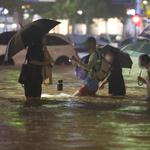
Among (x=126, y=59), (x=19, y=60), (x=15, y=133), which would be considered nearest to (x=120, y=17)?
(x=19, y=60)

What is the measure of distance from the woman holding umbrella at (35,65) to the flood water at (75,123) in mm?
279

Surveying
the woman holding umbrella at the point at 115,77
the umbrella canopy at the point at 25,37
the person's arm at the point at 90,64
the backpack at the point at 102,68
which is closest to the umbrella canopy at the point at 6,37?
the woman holding umbrella at the point at 115,77

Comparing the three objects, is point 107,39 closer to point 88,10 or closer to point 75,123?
point 88,10

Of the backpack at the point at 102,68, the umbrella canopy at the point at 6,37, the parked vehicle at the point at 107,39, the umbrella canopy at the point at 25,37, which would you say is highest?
the umbrella canopy at the point at 25,37

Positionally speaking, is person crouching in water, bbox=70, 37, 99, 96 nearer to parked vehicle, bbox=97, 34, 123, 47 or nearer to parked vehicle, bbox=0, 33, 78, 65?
parked vehicle, bbox=0, 33, 78, 65

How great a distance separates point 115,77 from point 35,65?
270cm

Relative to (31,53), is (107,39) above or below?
below

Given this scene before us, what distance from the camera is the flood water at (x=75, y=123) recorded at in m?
5.66

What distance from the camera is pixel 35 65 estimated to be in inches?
330

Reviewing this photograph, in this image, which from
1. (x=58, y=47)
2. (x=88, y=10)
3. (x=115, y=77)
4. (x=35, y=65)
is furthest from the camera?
(x=88, y=10)

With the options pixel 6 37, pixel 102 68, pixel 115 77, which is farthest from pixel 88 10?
pixel 102 68

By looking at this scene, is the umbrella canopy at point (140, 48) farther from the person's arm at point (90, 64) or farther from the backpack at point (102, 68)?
the person's arm at point (90, 64)

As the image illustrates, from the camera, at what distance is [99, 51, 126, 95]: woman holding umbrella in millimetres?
10375

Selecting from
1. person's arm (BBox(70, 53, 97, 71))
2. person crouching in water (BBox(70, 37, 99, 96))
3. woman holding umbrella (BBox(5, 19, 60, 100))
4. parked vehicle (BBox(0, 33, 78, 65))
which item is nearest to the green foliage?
parked vehicle (BBox(0, 33, 78, 65))
